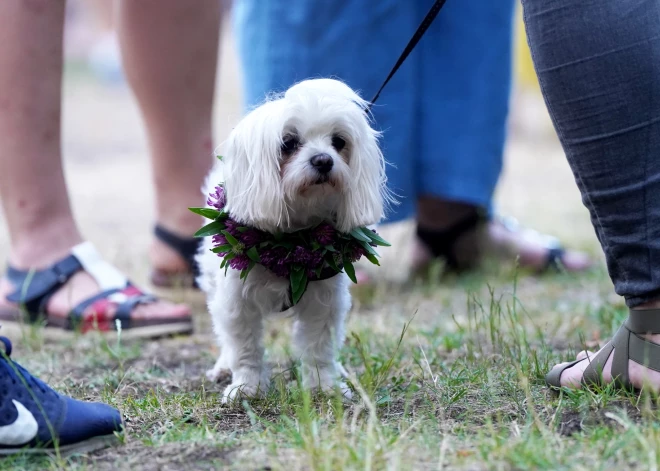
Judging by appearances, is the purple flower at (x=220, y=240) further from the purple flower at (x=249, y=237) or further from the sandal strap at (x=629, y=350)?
the sandal strap at (x=629, y=350)

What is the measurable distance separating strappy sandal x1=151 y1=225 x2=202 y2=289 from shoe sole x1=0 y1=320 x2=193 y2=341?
1.46 feet

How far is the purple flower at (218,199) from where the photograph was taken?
6.86ft

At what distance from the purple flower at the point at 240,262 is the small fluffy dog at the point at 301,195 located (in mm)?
81

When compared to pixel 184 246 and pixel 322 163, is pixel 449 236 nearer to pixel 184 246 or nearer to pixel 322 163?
pixel 184 246

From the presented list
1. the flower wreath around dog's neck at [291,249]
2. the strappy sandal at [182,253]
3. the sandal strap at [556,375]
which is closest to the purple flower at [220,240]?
the flower wreath around dog's neck at [291,249]

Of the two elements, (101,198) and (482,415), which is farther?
(101,198)

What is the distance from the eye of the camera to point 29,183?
2.80 meters

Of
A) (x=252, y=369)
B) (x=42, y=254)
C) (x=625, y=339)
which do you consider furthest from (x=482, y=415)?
(x=42, y=254)

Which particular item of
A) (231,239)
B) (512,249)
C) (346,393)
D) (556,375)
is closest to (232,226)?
(231,239)

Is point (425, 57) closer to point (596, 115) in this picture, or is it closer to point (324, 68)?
point (324, 68)

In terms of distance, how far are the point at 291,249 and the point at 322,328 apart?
0.88ft

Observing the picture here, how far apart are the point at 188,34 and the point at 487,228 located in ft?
5.60

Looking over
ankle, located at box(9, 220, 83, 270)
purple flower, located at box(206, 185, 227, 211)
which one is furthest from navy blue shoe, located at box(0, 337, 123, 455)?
ankle, located at box(9, 220, 83, 270)

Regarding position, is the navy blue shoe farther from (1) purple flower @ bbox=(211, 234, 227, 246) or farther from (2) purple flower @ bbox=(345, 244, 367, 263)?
(2) purple flower @ bbox=(345, 244, 367, 263)
